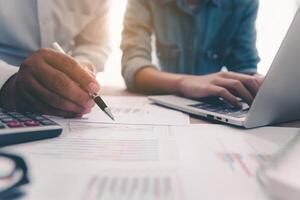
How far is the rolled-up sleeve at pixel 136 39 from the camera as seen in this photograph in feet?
2.68

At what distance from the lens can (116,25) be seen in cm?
116

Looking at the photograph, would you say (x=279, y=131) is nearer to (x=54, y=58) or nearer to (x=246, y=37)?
(x=54, y=58)

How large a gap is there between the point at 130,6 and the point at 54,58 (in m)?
0.52

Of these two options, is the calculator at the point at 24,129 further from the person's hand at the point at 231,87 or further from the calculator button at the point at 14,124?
the person's hand at the point at 231,87

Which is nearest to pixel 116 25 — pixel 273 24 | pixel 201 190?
pixel 273 24

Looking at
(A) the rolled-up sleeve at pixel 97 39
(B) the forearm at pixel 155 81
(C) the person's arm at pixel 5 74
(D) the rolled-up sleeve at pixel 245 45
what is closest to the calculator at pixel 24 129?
(C) the person's arm at pixel 5 74

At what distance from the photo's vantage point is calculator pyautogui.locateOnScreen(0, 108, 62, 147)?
1.08 feet

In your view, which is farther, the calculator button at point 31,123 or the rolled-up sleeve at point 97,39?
the rolled-up sleeve at point 97,39

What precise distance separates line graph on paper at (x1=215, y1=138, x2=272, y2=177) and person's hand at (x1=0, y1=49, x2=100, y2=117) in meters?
0.18

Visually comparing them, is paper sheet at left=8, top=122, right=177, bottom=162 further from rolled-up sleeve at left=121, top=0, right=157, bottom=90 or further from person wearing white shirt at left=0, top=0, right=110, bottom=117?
rolled-up sleeve at left=121, top=0, right=157, bottom=90

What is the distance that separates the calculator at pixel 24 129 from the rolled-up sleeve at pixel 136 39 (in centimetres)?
44

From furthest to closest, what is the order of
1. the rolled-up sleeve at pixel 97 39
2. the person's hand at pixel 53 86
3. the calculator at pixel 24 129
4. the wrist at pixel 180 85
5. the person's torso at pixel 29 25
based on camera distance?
the rolled-up sleeve at pixel 97 39 < the person's torso at pixel 29 25 < the wrist at pixel 180 85 < the person's hand at pixel 53 86 < the calculator at pixel 24 129

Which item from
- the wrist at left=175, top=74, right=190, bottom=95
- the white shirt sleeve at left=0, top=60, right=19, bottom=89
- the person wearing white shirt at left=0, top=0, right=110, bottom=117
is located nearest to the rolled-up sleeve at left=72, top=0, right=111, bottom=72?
the person wearing white shirt at left=0, top=0, right=110, bottom=117

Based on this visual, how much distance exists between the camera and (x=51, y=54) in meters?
0.45
